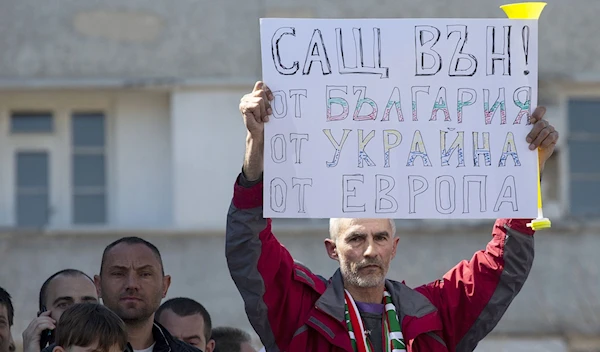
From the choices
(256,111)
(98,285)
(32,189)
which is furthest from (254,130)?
(32,189)

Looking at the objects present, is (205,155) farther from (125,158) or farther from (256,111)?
(256,111)

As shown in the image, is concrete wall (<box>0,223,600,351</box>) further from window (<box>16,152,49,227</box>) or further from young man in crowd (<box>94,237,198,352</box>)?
young man in crowd (<box>94,237,198,352</box>)

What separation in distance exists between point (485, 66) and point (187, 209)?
8590 millimetres

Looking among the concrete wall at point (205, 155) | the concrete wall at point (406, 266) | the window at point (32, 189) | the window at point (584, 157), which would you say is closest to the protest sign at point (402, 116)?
the concrete wall at point (406, 266)

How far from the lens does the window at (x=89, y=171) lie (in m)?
14.2

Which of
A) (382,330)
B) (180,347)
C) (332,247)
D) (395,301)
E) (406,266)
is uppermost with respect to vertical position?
(332,247)

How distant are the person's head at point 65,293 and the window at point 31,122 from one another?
26.2ft

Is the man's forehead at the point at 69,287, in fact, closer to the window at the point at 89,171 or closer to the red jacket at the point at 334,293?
the red jacket at the point at 334,293

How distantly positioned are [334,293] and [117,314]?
109cm

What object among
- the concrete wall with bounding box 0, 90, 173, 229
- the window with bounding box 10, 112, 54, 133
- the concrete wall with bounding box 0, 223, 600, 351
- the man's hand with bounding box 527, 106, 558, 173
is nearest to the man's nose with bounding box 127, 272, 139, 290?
the man's hand with bounding box 527, 106, 558, 173

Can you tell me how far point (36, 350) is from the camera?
5703 millimetres

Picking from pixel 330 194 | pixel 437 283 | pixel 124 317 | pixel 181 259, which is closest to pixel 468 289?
pixel 437 283

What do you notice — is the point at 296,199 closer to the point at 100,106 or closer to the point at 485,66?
the point at 485,66

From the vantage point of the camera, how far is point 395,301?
5.43 m
